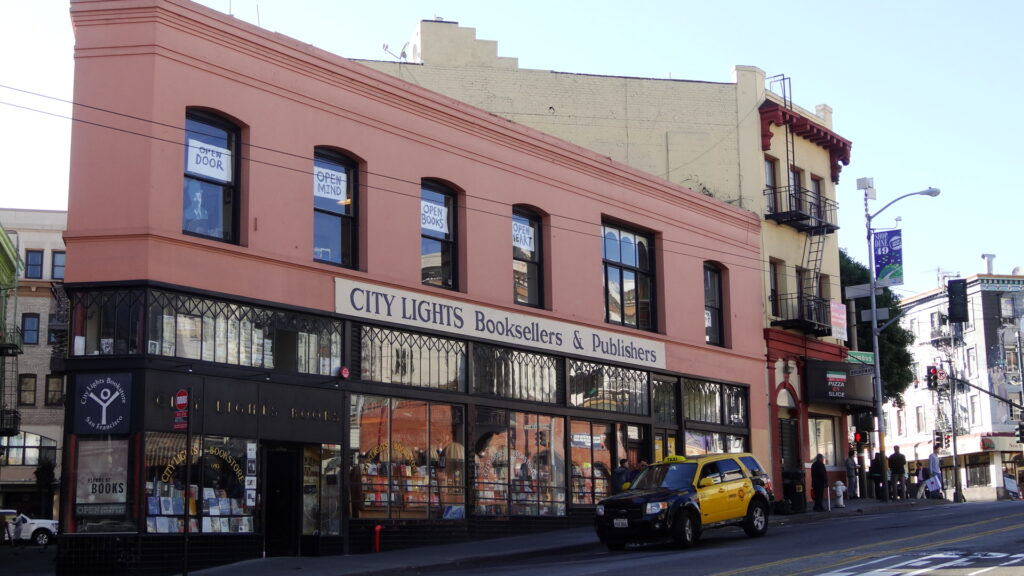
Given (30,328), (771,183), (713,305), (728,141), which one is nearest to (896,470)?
(713,305)

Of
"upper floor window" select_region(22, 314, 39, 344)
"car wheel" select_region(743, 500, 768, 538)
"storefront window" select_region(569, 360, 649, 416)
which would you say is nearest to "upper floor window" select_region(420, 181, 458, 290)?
"storefront window" select_region(569, 360, 649, 416)

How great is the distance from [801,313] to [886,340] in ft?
49.5

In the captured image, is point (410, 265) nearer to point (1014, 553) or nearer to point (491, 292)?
point (491, 292)

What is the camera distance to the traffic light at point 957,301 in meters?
33.2

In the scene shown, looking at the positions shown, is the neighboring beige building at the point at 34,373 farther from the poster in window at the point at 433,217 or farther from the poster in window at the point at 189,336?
the poster in window at the point at 189,336

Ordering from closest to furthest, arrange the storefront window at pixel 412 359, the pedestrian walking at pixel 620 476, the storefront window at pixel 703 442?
the storefront window at pixel 412 359, the pedestrian walking at pixel 620 476, the storefront window at pixel 703 442

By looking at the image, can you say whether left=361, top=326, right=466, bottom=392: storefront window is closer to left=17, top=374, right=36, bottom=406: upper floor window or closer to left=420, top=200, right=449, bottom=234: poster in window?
left=420, top=200, right=449, bottom=234: poster in window

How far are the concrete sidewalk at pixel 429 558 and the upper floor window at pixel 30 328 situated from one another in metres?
42.1

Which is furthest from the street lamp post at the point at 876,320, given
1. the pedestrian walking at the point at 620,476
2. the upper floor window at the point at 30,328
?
the upper floor window at the point at 30,328

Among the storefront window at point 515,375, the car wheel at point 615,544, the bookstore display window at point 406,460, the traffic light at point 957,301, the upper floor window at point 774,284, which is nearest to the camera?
the car wheel at point 615,544

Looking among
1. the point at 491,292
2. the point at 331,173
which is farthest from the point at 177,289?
the point at 491,292

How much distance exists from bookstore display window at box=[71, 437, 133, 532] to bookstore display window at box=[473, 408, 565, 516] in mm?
8339

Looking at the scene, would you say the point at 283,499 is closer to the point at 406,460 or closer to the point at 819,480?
the point at 406,460

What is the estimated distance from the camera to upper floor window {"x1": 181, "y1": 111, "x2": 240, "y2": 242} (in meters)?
20.1
